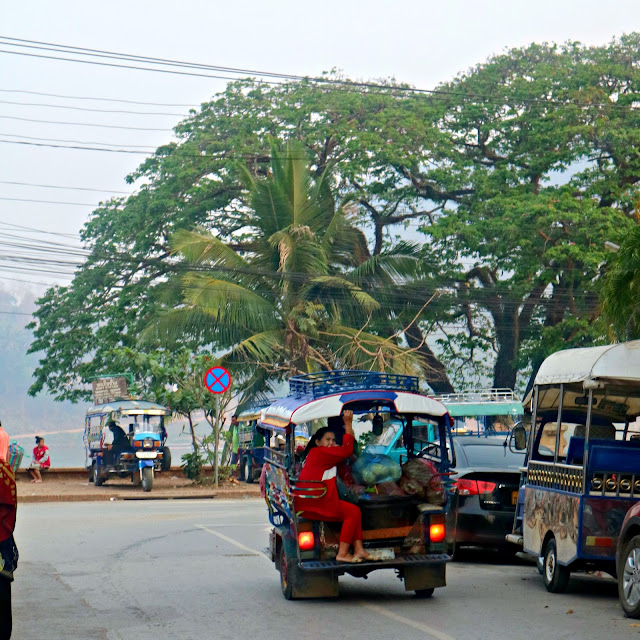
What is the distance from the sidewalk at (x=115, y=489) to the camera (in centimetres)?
2648

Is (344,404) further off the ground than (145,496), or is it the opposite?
(344,404)

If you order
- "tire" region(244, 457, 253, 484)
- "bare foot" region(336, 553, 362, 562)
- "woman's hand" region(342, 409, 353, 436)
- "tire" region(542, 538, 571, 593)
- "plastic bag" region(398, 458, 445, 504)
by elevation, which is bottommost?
"tire" region(244, 457, 253, 484)

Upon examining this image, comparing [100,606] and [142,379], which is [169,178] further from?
[100,606]

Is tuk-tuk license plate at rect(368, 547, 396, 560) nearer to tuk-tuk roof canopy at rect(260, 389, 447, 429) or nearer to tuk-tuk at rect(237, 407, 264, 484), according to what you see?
tuk-tuk roof canopy at rect(260, 389, 447, 429)

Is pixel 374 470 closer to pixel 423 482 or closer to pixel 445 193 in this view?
pixel 423 482

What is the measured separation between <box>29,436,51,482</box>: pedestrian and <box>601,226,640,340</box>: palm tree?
2160cm

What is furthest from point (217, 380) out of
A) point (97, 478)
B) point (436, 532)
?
point (436, 532)

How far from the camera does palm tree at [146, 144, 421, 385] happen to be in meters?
33.3

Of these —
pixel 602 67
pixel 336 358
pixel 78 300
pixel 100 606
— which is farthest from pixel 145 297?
pixel 100 606

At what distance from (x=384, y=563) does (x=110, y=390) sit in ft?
82.8

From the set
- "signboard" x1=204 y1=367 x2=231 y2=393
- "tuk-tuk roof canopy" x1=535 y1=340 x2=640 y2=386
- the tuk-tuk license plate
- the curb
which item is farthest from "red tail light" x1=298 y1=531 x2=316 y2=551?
"signboard" x1=204 y1=367 x2=231 y2=393

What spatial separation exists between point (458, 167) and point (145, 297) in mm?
12508

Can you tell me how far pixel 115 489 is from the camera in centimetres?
2941

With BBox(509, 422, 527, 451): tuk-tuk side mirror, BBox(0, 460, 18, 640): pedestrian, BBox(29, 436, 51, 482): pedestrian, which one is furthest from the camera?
BBox(29, 436, 51, 482): pedestrian
